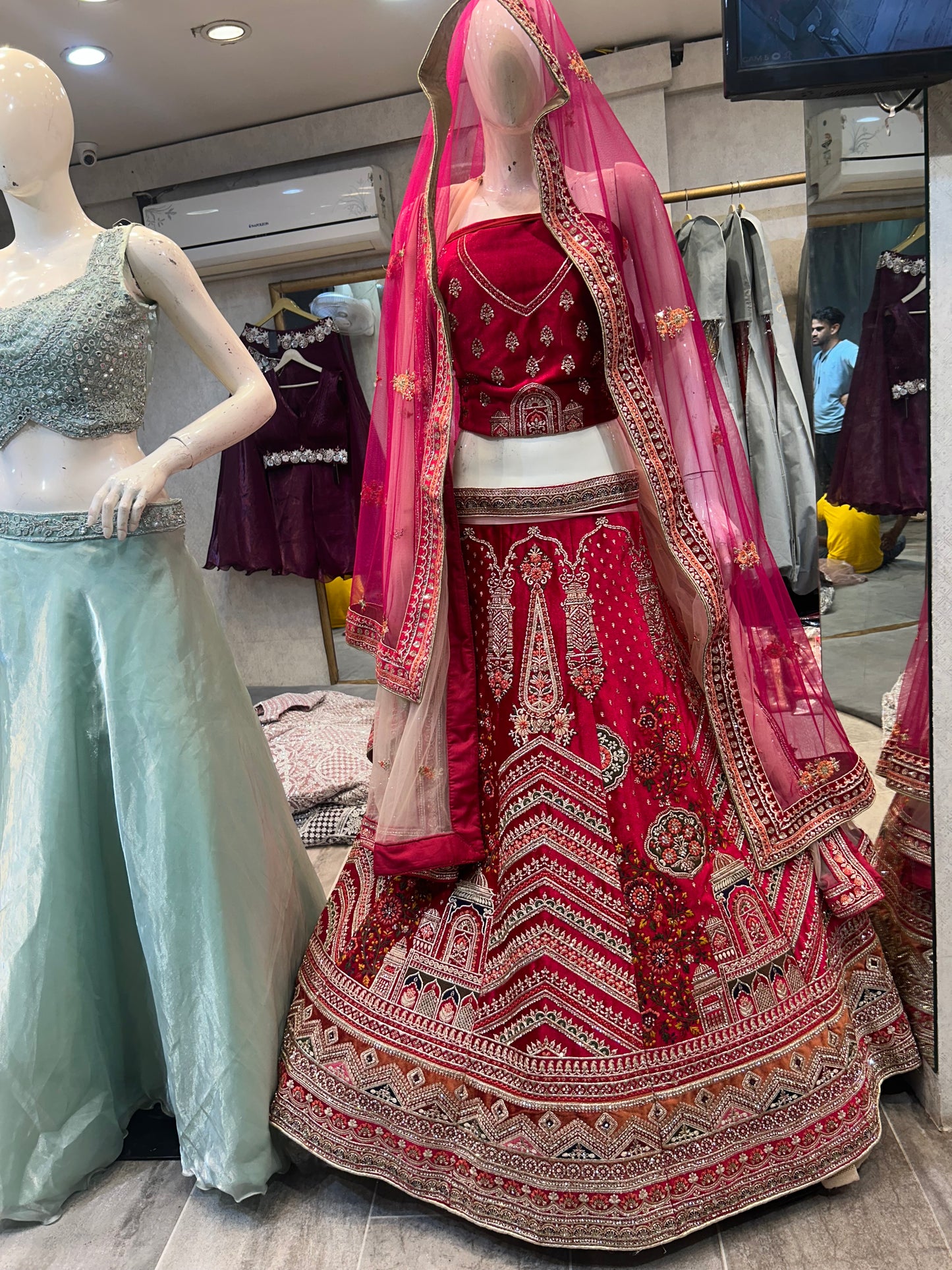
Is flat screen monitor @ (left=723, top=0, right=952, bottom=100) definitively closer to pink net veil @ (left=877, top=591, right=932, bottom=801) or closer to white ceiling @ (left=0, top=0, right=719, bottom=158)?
pink net veil @ (left=877, top=591, right=932, bottom=801)

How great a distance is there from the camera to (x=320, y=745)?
339 centimetres

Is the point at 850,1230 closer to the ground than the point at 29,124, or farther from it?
closer to the ground

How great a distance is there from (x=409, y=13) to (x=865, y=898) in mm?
2956

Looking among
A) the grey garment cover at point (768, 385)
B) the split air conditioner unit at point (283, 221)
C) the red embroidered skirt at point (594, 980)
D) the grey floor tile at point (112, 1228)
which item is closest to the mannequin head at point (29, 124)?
the red embroidered skirt at point (594, 980)

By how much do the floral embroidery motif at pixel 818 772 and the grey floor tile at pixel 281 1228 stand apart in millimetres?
954

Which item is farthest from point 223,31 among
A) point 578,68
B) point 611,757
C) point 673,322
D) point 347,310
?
point 611,757

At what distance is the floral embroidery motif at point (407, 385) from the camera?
1.62 meters

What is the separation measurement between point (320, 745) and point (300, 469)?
1401 millimetres

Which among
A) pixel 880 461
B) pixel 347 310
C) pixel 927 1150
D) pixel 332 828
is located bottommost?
pixel 927 1150

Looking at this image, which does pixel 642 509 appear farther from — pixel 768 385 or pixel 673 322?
pixel 768 385

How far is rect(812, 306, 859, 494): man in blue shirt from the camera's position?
150 cm

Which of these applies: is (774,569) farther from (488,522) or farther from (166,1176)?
(166,1176)

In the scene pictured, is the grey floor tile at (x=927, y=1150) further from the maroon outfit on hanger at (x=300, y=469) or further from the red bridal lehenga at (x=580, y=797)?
the maroon outfit on hanger at (x=300, y=469)

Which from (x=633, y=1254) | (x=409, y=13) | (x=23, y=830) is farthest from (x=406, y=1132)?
(x=409, y=13)
